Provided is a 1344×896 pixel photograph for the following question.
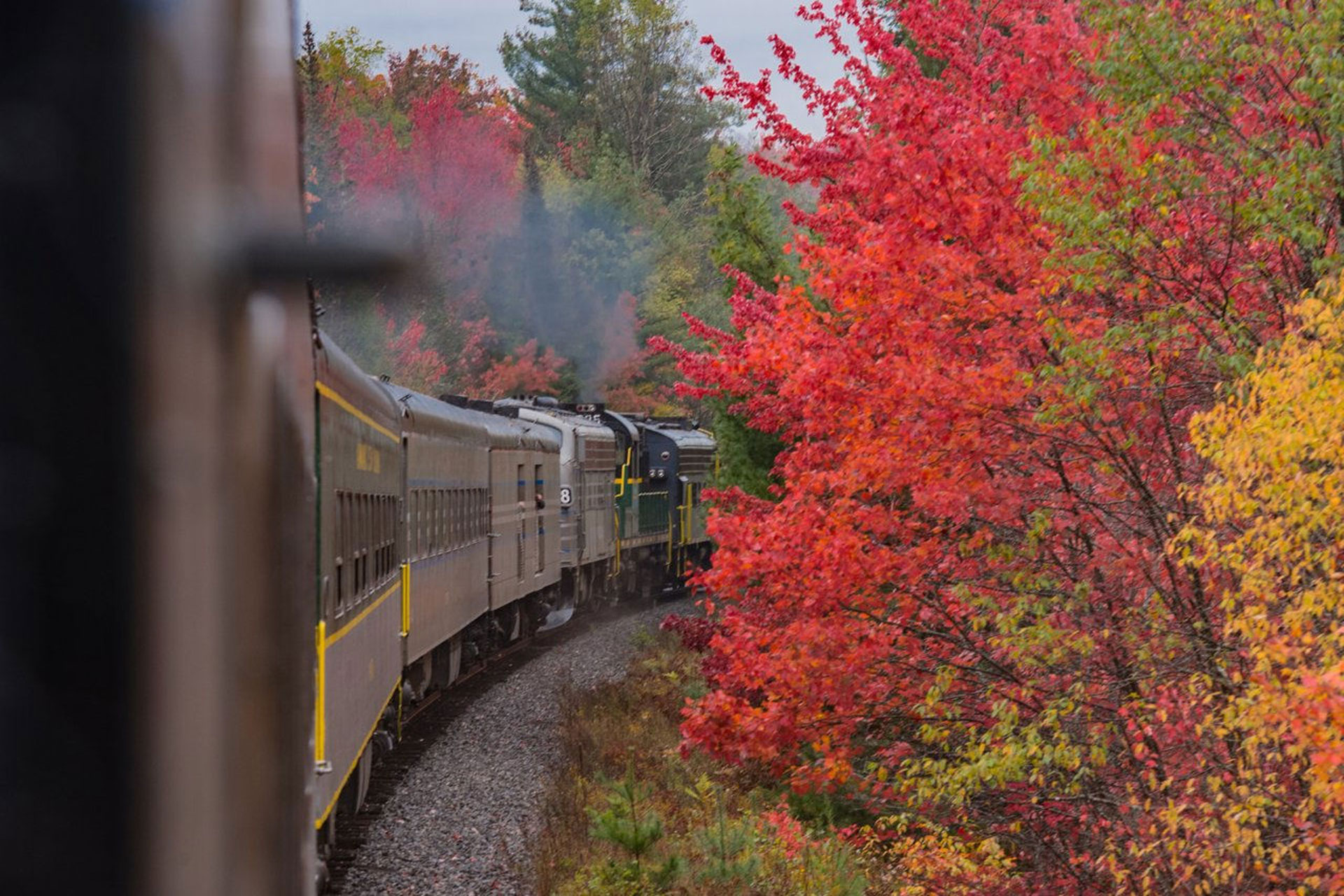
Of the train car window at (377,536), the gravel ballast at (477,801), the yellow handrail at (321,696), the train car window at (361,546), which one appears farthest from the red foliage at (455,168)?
the yellow handrail at (321,696)

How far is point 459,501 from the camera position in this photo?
15930 millimetres

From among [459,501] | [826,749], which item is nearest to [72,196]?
[826,749]

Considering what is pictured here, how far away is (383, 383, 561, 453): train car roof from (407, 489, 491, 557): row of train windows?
1.92 feet

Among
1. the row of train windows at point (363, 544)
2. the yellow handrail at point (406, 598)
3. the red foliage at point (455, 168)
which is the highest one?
the red foliage at point (455, 168)

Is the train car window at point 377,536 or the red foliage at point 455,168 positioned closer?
the train car window at point 377,536

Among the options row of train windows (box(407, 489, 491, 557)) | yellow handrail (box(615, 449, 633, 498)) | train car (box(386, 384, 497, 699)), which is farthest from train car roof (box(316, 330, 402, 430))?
yellow handrail (box(615, 449, 633, 498))

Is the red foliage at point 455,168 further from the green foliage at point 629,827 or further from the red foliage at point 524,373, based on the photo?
the green foliage at point 629,827

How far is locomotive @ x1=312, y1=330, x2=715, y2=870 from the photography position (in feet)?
25.1

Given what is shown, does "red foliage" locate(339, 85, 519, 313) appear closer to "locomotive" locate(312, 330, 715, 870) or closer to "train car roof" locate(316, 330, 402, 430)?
"locomotive" locate(312, 330, 715, 870)

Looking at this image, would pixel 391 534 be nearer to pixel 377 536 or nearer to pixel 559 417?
pixel 377 536

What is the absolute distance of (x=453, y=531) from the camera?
51.1 feet

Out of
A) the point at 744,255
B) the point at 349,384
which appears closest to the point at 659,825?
the point at 349,384

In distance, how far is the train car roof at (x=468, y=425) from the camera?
13.0 metres

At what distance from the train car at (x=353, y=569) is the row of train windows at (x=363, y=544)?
0.01 m
